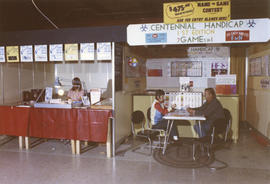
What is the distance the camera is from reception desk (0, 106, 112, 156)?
443 cm

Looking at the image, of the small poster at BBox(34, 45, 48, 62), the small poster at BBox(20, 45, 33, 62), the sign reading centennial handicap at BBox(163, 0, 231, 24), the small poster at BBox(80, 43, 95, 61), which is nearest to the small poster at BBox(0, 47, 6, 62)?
the small poster at BBox(20, 45, 33, 62)

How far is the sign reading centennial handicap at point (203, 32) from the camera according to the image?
153 inches

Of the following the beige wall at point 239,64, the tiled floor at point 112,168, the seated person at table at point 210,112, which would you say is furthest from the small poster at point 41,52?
the beige wall at point 239,64

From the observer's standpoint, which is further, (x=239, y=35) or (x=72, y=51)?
(x=72, y=51)

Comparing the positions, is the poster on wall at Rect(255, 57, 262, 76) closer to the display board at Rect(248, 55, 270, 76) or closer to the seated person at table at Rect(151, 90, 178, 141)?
the display board at Rect(248, 55, 270, 76)

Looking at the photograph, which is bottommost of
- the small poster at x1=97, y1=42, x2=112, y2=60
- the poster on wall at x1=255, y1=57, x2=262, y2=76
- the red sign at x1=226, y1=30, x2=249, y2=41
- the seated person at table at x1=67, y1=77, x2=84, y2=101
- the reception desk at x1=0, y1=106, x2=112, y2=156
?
the reception desk at x1=0, y1=106, x2=112, y2=156

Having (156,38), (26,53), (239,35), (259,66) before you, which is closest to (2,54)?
(26,53)

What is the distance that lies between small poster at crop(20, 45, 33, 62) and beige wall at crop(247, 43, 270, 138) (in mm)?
5227

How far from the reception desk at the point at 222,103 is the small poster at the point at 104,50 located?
5.80 feet

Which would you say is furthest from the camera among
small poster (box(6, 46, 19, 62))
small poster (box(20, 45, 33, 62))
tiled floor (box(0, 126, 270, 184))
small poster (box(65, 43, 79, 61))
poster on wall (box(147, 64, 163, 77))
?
poster on wall (box(147, 64, 163, 77))

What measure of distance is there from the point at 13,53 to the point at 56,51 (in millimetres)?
1080

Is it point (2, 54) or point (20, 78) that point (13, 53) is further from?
point (20, 78)

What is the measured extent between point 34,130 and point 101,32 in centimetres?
243

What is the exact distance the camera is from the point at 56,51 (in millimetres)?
4680
